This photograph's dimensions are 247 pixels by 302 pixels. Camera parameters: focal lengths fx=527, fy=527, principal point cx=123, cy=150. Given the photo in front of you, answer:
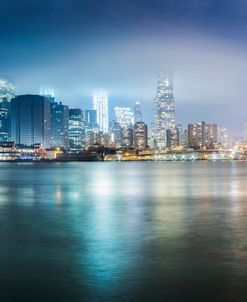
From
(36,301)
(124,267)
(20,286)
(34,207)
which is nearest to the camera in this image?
(36,301)

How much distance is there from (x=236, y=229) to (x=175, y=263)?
292 inches

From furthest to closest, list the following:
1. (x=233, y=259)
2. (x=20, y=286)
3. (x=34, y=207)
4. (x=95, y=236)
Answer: (x=34, y=207), (x=95, y=236), (x=233, y=259), (x=20, y=286)

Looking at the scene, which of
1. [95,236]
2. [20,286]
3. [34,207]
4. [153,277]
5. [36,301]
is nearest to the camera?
[36,301]

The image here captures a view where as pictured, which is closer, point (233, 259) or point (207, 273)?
point (207, 273)

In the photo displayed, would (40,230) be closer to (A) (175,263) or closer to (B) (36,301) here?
(A) (175,263)

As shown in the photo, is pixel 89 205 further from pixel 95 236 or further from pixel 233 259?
pixel 233 259

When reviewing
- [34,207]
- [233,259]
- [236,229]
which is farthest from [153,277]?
[34,207]

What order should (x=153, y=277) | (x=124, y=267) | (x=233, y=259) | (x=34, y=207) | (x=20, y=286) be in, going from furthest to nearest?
(x=34, y=207)
(x=233, y=259)
(x=124, y=267)
(x=153, y=277)
(x=20, y=286)

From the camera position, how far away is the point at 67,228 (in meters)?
21.3

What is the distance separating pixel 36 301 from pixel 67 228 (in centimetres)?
1096

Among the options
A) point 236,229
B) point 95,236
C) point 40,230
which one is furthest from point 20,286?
point 236,229

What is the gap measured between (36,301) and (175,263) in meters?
4.64

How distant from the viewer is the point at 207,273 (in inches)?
496

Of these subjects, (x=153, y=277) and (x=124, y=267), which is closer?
(x=153, y=277)
